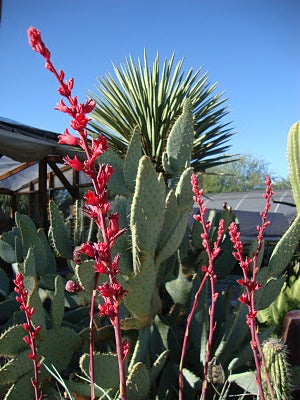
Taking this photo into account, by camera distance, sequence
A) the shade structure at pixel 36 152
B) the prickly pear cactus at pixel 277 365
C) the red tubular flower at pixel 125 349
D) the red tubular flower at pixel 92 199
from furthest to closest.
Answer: the shade structure at pixel 36 152
the prickly pear cactus at pixel 277 365
the red tubular flower at pixel 125 349
the red tubular flower at pixel 92 199

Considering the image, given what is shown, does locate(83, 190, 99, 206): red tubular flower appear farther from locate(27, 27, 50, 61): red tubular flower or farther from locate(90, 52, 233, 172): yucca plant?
locate(90, 52, 233, 172): yucca plant

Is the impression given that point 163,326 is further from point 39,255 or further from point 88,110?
point 88,110

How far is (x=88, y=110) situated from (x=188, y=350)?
1667 millimetres

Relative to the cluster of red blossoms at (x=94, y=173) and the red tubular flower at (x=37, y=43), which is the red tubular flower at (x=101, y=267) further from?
the red tubular flower at (x=37, y=43)

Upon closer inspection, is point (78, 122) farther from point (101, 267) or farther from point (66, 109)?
point (101, 267)

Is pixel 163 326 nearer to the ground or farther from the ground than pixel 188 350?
farther from the ground

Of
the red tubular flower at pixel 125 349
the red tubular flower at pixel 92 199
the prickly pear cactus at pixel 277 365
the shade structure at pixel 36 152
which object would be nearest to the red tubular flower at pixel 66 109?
the red tubular flower at pixel 92 199

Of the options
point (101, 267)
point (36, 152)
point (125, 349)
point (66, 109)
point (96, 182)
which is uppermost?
point (36, 152)

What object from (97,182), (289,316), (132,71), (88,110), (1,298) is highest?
(132,71)


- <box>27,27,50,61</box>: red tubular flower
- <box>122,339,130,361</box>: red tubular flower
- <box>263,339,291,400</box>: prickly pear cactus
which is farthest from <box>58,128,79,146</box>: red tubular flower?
<box>263,339,291,400</box>: prickly pear cactus

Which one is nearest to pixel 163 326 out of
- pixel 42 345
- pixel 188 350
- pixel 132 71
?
pixel 188 350

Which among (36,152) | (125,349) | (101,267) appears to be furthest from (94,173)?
(36,152)

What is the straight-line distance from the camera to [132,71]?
7680 millimetres

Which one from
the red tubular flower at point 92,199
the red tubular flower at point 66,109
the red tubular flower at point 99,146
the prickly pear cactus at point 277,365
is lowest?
the prickly pear cactus at point 277,365
